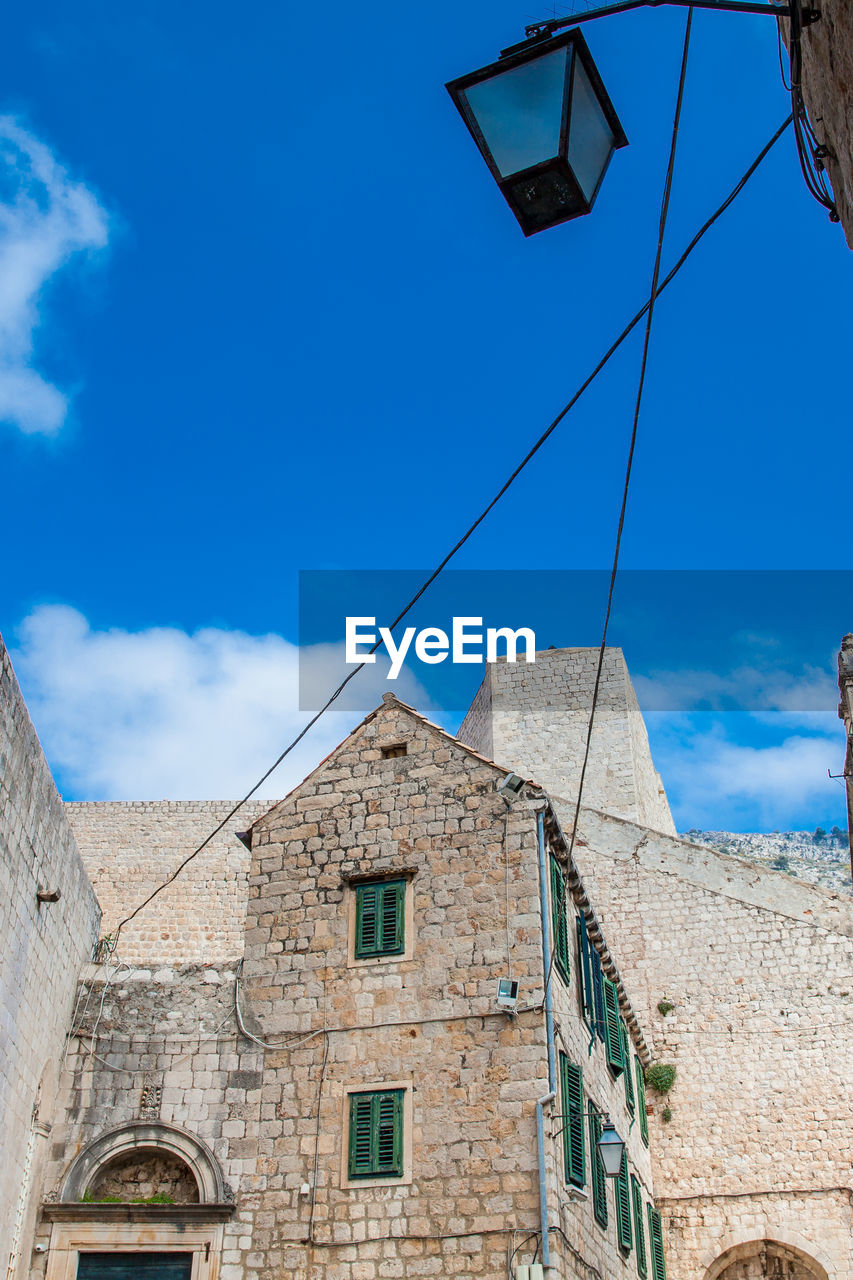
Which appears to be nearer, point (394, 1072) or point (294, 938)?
point (394, 1072)

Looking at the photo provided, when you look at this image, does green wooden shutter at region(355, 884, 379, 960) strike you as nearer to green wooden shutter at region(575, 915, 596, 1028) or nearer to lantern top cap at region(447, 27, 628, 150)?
green wooden shutter at region(575, 915, 596, 1028)

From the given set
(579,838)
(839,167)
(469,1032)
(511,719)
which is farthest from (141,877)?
(839,167)

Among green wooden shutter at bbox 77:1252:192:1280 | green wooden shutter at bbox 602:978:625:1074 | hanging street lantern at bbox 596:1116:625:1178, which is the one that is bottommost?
green wooden shutter at bbox 77:1252:192:1280

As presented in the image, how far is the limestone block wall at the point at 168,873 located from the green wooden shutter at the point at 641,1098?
13293 millimetres

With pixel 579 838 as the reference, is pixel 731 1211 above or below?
below

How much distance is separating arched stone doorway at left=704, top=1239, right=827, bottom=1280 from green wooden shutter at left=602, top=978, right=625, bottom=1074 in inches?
177

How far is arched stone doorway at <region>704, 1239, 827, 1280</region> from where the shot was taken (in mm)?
17812

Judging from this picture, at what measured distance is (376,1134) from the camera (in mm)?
12078

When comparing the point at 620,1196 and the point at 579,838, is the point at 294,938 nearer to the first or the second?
the point at 620,1196

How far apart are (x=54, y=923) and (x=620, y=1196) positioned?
8.22 metres

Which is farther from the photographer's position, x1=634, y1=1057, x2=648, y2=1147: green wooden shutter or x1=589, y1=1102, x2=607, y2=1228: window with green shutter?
x1=634, y1=1057, x2=648, y2=1147: green wooden shutter

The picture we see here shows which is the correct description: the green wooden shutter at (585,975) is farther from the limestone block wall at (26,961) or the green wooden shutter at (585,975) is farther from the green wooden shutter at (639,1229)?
the limestone block wall at (26,961)

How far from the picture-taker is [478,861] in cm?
1340

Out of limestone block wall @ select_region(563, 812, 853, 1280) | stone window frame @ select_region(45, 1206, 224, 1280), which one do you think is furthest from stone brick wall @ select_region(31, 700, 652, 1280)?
limestone block wall @ select_region(563, 812, 853, 1280)
